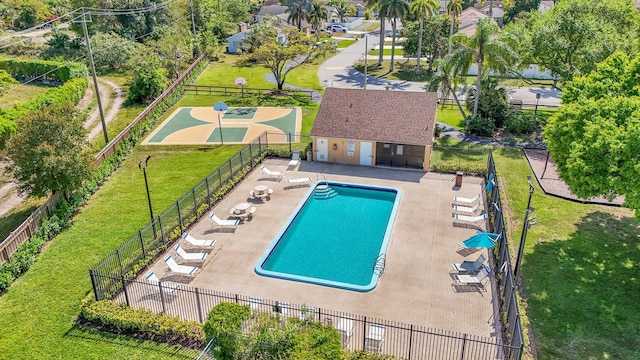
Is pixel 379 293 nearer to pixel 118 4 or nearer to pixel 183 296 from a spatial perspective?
pixel 183 296

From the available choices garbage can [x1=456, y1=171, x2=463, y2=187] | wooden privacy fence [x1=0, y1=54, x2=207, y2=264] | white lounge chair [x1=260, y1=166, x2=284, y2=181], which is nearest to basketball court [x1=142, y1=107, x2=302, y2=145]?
wooden privacy fence [x1=0, y1=54, x2=207, y2=264]

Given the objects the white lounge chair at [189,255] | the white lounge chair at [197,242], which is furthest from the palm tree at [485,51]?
the white lounge chair at [189,255]

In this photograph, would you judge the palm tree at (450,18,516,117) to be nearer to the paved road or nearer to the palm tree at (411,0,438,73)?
the paved road

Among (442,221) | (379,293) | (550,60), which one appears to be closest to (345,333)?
(379,293)

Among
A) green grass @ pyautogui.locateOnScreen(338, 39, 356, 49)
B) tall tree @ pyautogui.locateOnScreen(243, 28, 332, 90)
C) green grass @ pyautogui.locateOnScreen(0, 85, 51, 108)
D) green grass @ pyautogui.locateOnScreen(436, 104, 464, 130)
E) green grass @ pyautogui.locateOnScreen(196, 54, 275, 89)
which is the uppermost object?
tall tree @ pyautogui.locateOnScreen(243, 28, 332, 90)

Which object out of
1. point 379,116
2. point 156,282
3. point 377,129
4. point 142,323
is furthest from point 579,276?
point 156,282

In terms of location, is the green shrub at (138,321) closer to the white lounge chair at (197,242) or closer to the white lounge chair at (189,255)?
the white lounge chair at (189,255)
